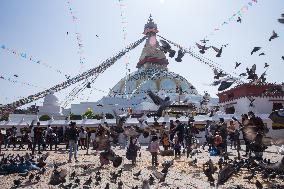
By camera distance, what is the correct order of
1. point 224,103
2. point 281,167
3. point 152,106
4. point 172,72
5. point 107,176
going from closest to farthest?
point 281,167 < point 107,176 < point 224,103 < point 152,106 < point 172,72

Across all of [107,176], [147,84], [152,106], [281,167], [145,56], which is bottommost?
[107,176]

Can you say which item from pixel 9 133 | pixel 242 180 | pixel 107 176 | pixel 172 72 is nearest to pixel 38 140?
pixel 9 133

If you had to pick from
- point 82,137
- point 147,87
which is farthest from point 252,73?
point 147,87

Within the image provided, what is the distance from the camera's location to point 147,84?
215 ft

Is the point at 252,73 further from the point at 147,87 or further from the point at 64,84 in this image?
the point at 147,87

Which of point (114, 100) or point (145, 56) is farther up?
point (145, 56)

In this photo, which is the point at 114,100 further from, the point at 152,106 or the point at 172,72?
the point at 172,72

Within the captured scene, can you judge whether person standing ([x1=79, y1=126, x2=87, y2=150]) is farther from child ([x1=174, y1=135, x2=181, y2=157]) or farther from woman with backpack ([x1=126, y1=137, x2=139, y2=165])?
woman with backpack ([x1=126, y1=137, x2=139, y2=165])

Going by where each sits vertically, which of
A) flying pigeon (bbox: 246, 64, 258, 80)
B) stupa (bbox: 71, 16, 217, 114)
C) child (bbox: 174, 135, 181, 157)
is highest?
stupa (bbox: 71, 16, 217, 114)

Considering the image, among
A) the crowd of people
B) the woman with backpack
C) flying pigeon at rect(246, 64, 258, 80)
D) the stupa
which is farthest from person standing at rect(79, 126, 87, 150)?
the stupa

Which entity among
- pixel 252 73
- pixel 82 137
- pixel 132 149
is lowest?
pixel 132 149

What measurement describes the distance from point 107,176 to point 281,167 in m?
6.04

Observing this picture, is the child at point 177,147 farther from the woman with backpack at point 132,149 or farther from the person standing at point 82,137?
the person standing at point 82,137

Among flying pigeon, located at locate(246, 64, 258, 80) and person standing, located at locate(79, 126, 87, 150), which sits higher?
flying pigeon, located at locate(246, 64, 258, 80)
